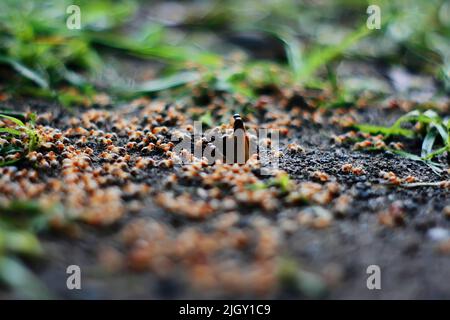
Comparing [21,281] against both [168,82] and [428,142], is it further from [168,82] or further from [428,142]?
[428,142]

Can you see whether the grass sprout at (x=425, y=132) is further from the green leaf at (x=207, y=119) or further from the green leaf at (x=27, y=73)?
the green leaf at (x=27, y=73)

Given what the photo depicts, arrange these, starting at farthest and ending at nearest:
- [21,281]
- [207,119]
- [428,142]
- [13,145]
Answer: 1. [207,119]
2. [428,142]
3. [13,145]
4. [21,281]

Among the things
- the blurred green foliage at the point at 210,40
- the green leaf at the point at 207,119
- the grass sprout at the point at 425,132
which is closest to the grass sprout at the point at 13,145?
the blurred green foliage at the point at 210,40

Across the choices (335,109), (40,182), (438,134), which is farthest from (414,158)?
(40,182)

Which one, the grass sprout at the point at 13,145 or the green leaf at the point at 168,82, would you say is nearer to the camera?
the grass sprout at the point at 13,145

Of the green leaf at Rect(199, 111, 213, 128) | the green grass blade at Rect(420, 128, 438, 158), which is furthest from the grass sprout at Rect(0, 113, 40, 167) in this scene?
the green grass blade at Rect(420, 128, 438, 158)

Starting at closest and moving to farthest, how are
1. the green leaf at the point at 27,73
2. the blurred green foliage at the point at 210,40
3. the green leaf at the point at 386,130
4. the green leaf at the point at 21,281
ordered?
the green leaf at the point at 21,281 → the green leaf at the point at 386,130 → the green leaf at the point at 27,73 → the blurred green foliage at the point at 210,40

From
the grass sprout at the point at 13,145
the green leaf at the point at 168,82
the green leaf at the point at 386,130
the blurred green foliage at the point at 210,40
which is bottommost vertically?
the grass sprout at the point at 13,145

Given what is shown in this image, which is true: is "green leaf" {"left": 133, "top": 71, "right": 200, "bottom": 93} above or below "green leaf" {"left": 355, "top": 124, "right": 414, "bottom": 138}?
above

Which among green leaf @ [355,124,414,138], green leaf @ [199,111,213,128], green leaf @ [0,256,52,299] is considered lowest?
green leaf @ [0,256,52,299]

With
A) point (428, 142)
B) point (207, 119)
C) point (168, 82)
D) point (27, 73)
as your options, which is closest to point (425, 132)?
point (428, 142)

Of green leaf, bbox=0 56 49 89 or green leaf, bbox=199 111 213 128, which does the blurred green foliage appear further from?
green leaf, bbox=199 111 213 128

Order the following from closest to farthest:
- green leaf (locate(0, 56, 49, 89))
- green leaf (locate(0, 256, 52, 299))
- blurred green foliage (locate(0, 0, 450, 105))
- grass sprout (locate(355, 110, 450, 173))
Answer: green leaf (locate(0, 256, 52, 299))
grass sprout (locate(355, 110, 450, 173))
green leaf (locate(0, 56, 49, 89))
blurred green foliage (locate(0, 0, 450, 105))

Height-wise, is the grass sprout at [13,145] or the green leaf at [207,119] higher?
the green leaf at [207,119]
